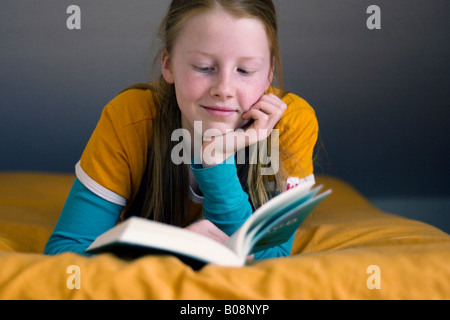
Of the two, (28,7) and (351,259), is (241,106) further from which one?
(28,7)

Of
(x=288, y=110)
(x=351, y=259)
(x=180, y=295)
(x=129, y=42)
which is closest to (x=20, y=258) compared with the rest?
(x=180, y=295)

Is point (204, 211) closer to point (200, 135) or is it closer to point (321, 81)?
point (200, 135)

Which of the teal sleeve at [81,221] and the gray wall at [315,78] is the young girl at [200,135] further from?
the gray wall at [315,78]

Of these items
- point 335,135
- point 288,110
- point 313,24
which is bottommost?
point 335,135

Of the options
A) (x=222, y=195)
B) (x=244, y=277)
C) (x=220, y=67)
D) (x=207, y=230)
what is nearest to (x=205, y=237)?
(x=244, y=277)

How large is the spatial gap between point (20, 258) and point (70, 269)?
4.3 inches

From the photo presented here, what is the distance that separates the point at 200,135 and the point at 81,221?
1.06ft

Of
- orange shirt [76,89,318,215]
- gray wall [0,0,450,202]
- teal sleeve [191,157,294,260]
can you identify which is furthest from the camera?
gray wall [0,0,450,202]

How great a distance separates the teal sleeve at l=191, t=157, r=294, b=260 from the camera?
1192mm

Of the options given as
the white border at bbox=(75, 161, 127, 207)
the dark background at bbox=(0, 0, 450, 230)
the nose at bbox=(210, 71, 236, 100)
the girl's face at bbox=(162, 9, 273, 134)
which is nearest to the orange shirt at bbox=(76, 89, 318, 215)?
the white border at bbox=(75, 161, 127, 207)

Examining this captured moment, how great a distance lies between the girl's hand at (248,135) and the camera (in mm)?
1207

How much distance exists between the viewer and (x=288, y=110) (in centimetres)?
150

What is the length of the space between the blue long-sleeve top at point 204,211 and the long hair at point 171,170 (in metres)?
0.12

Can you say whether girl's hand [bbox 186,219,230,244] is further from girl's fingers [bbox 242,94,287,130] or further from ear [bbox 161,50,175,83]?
ear [bbox 161,50,175,83]
